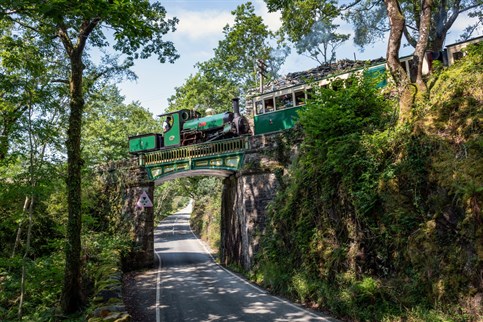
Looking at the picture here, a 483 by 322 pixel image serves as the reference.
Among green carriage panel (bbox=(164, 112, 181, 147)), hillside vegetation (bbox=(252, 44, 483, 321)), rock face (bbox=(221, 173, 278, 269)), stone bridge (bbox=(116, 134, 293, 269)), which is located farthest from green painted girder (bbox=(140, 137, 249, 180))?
hillside vegetation (bbox=(252, 44, 483, 321))

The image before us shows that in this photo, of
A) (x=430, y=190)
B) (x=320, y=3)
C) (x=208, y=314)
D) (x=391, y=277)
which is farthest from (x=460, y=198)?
(x=320, y=3)

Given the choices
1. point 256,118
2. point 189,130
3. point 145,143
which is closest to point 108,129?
point 145,143

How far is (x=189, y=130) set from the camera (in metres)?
21.9

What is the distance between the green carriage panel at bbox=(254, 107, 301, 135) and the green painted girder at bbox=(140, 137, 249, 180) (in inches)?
95.7

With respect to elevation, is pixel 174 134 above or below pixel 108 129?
below

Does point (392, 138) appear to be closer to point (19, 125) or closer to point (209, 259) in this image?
point (19, 125)

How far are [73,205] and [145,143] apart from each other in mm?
11973

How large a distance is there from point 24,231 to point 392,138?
1945cm

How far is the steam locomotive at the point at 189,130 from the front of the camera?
20375mm

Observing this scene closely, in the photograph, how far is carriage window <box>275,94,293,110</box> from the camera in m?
19.3

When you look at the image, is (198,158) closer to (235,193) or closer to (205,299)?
(235,193)

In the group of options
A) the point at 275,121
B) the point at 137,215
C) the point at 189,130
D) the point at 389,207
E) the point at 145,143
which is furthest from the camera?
the point at 145,143

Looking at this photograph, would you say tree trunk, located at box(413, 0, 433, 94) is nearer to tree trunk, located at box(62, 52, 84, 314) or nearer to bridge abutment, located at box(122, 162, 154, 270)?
tree trunk, located at box(62, 52, 84, 314)

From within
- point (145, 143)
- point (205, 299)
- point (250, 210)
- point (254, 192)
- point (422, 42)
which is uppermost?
point (422, 42)
